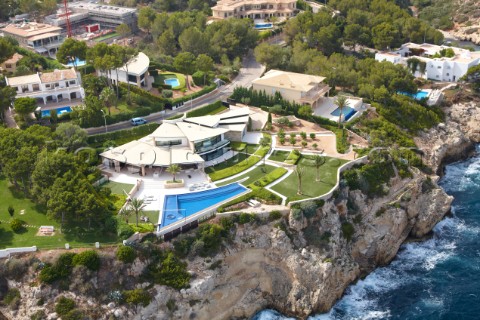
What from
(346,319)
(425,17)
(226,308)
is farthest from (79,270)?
(425,17)

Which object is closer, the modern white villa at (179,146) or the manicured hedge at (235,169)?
the manicured hedge at (235,169)

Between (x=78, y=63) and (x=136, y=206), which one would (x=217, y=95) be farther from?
(x=136, y=206)

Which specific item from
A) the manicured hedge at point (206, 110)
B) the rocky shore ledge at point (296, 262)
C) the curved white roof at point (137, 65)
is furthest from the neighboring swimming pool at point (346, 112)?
the curved white roof at point (137, 65)

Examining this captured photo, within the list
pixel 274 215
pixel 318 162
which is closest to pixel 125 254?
pixel 274 215

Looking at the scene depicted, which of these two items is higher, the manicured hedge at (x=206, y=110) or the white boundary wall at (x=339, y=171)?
the manicured hedge at (x=206, y=110)

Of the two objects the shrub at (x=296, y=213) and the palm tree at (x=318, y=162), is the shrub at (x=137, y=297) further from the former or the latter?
the palm tree at (x=318, y=162)
